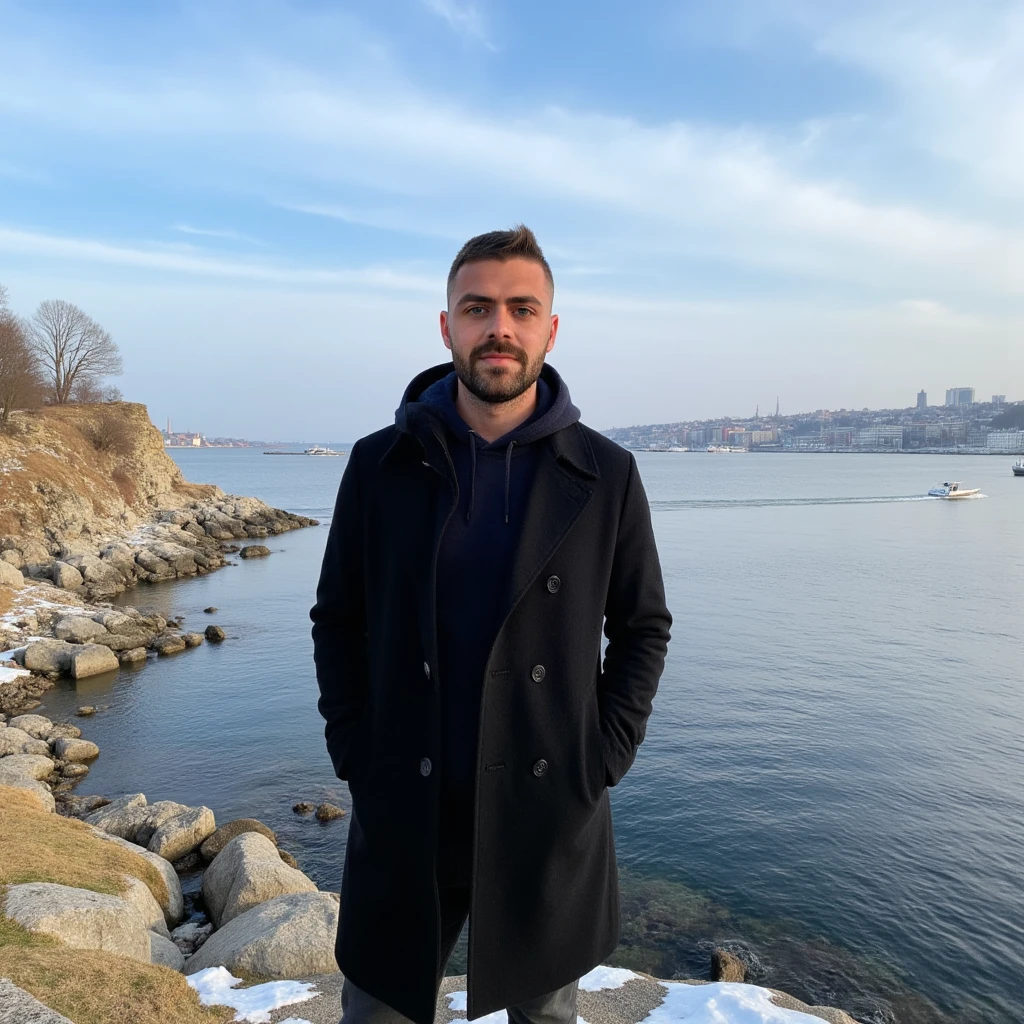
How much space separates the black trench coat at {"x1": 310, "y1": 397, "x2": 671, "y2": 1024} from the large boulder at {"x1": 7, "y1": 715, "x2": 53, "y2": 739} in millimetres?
15727

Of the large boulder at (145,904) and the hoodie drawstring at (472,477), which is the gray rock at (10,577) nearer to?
the large boulder at (145,904)

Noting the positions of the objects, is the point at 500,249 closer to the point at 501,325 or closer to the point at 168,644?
the point at 501,325

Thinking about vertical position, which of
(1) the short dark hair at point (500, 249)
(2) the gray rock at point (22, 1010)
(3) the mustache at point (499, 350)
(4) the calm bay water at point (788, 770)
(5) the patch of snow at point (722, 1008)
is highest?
(1) the short dark hair at point (500, 249)

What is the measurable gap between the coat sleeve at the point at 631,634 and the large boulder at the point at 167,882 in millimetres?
7576

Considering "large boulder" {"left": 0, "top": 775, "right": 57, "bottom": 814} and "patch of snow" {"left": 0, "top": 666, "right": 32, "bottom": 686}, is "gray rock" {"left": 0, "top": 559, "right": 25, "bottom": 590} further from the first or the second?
"large boulder" {"left": 0, "top": 775, "right": 57, "bottom": 814}

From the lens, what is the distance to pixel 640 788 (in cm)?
1384

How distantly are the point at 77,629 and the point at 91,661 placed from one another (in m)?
2.67

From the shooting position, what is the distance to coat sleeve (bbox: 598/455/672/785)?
2908 mm

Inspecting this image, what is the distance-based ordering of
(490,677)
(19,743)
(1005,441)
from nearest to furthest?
(490,677) < (19,743) < (1005,441)

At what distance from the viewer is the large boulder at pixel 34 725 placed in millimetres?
15719

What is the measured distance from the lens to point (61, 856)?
302 inches

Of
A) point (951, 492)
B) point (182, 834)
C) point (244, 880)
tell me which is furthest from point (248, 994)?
point (951, 492)

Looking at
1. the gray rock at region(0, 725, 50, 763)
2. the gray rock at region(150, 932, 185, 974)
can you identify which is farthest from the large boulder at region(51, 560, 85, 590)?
the gray rock at region(150, 932, 185, 974)

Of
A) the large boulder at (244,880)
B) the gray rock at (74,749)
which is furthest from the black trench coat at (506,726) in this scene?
the gray rock at (74,749)
